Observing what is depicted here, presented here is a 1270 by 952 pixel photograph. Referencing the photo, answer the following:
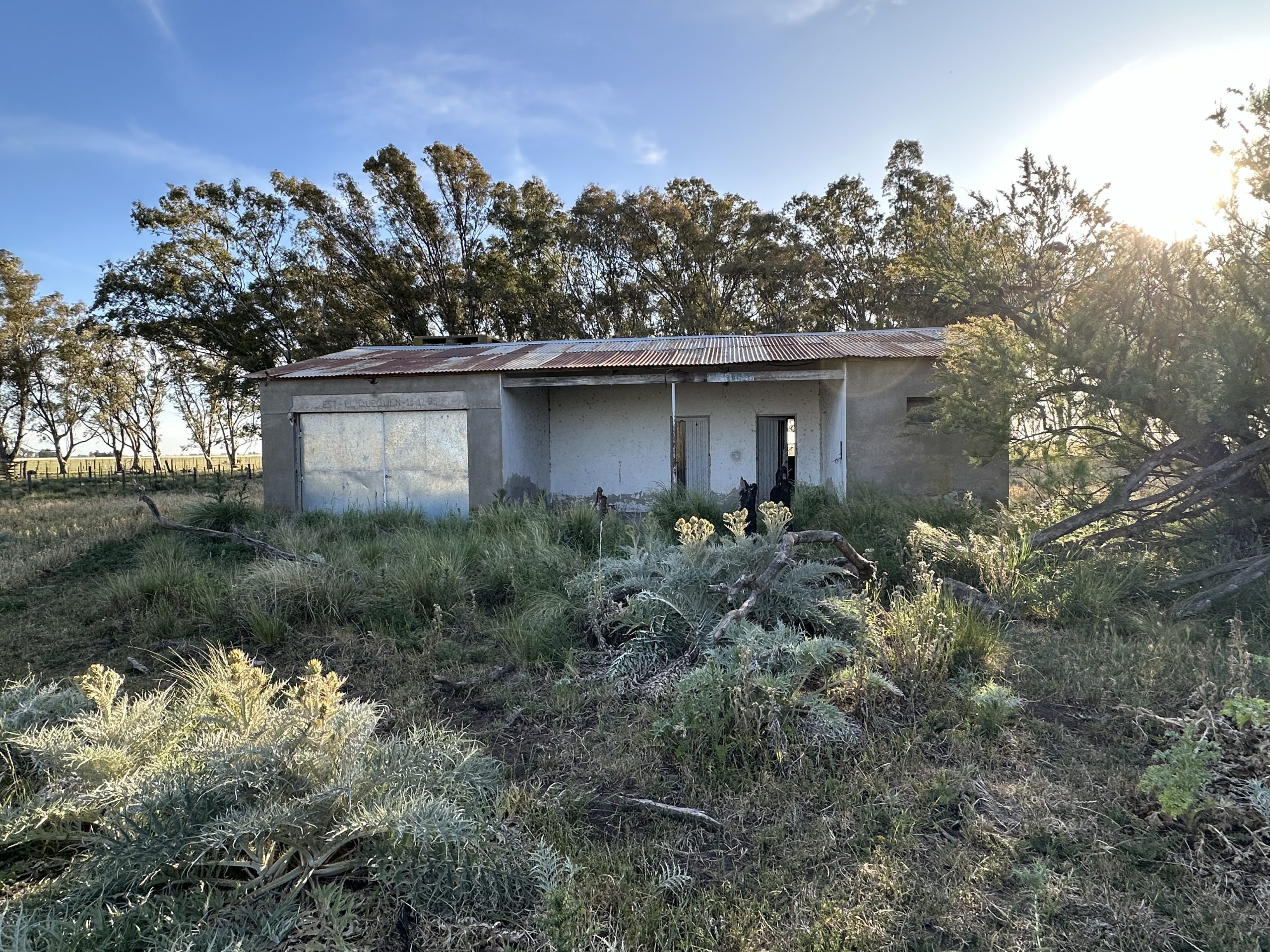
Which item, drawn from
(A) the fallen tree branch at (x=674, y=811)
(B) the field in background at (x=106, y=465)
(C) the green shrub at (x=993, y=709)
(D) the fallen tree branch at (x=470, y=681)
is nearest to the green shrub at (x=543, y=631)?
(D) the fallen tree branch at (x=470, y=681)

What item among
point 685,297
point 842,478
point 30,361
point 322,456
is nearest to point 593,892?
point 842,478

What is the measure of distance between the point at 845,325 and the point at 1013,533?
18517mm

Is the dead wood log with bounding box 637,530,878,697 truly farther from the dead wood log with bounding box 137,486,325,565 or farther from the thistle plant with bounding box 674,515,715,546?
the dead wood log with bounding box 137,486,325,565

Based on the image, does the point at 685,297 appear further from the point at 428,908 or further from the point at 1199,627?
the point at 428,908

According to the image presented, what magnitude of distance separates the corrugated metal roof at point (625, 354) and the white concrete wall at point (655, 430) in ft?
3.28

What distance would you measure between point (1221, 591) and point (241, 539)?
30.3ft

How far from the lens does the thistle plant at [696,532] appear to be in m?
4.84

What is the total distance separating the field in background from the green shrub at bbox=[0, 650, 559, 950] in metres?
27.0

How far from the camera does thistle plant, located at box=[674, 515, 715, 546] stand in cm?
484

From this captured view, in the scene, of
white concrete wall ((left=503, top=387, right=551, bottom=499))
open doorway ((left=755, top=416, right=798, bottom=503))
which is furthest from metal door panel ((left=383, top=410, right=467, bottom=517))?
open doorway ((left=755, top=416, right=798, bottom=503))

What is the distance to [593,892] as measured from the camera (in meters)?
2.43

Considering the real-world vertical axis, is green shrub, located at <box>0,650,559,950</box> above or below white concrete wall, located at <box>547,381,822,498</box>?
below

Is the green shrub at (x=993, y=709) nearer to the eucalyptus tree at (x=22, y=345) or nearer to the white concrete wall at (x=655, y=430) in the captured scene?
the white concrete wall at (x=655, y=430)

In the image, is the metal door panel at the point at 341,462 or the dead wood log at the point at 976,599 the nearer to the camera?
the dead wood log at the point at 976,599
